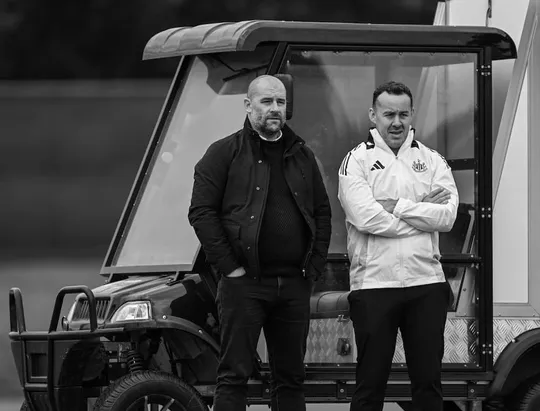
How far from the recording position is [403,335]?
24.1 feet

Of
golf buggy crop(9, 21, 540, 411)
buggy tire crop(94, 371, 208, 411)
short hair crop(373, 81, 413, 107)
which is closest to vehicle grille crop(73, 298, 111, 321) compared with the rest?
golf buggy crop(9, 21, 540, 411)

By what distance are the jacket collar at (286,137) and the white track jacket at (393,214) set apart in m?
0.27

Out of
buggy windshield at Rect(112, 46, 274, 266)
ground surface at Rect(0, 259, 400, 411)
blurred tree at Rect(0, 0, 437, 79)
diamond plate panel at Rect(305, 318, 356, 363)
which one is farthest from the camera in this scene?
blurred tree at Rect(0, 0, 437, 79)

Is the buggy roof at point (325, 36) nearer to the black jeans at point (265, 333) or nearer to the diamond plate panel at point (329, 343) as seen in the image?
the black jeans at point (265, 333)

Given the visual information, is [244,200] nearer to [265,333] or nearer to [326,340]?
[265,333]

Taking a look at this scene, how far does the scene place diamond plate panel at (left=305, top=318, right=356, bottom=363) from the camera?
8.07 m

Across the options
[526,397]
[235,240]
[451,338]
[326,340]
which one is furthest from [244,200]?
[526,397]

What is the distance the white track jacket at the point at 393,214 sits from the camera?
7.24 metres

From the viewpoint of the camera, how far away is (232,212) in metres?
7.17

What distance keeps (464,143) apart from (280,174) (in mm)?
1420

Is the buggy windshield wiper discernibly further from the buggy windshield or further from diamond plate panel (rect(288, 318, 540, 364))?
diamond plate panel (rect(288, 318, 540, 364))

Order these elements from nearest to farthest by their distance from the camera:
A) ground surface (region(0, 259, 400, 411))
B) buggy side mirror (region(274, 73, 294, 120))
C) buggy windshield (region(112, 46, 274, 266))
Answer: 1. buggy side mirror (region(274, 73, 294, 120))
2. buggy windshield (region(112, 46, 274, 266))
3. ground surface (region(0, 259, 400, 411))

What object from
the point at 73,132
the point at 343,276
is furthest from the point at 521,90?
the point at 73,132

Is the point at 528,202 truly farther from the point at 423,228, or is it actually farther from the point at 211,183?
the point at 211,183
